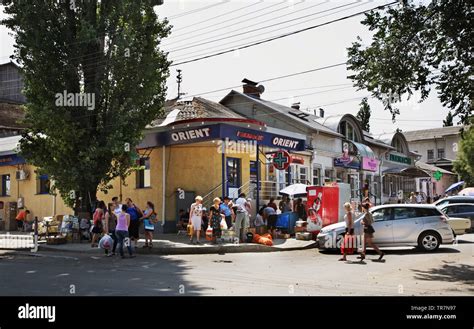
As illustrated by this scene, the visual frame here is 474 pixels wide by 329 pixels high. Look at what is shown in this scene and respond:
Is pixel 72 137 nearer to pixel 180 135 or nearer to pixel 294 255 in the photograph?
pixel 180 135

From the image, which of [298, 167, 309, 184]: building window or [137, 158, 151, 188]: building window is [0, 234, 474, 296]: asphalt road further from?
[298, 167, 309, 184]: building window

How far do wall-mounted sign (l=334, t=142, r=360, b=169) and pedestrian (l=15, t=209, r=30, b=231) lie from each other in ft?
64.7

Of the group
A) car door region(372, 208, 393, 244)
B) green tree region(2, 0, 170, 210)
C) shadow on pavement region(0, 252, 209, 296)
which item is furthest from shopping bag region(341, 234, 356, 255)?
green tree region(2, 0, 170, 210)

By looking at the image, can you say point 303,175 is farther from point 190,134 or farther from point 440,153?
point 440,153

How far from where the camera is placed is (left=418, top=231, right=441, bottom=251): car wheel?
1623cm

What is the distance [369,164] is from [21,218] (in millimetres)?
24414

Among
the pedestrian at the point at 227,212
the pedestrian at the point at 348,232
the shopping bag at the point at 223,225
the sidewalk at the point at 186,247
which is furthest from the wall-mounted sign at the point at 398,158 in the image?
the pedestrian at the point at 348,232

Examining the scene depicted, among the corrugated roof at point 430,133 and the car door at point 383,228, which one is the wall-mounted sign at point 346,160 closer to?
the car door at point 383,228

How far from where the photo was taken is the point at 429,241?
53.3 ft

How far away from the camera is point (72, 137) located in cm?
1920

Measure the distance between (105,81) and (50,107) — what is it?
242 centimetres

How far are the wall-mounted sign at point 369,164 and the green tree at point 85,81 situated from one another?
2011 cm
